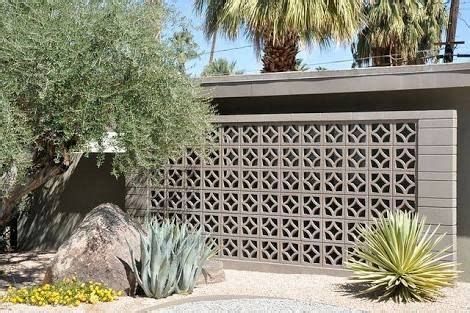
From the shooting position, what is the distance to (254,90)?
10422mm

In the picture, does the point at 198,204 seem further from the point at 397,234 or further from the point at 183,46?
the point at 397,234

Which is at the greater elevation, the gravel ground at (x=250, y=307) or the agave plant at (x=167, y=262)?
the agave plant at (x=167, y=262)

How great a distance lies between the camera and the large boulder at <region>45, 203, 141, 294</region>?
830cm

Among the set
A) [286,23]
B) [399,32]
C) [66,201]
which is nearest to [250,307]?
[66,201]

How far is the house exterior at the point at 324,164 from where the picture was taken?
909 centimetres

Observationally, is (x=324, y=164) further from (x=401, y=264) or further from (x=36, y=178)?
(x=36, y=178)

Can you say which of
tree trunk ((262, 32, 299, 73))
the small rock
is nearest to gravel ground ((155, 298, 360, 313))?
the small rock

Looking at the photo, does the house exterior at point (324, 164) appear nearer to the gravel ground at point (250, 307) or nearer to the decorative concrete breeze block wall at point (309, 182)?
the decorative concrete breeze block wall at point (309, 182)

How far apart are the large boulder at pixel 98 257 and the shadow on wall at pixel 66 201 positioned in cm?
380

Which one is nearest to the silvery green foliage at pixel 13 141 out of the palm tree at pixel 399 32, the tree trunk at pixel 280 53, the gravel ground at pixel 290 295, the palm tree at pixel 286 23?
the gravel ground at pixel 290 295

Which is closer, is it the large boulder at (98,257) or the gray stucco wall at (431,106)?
the large boulder at (98,257)

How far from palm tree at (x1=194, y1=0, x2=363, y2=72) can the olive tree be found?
4930 mm

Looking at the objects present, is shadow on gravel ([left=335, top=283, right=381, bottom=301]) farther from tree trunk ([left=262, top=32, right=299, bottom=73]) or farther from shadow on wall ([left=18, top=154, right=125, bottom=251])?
tree trunk ([left=262, top=32, right=299, bottom=73])

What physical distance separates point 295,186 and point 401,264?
8.43ft
